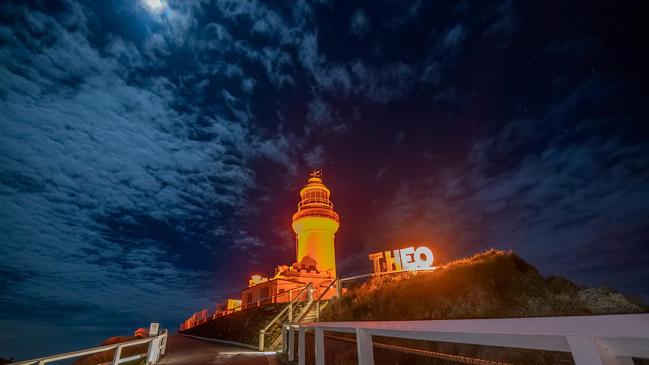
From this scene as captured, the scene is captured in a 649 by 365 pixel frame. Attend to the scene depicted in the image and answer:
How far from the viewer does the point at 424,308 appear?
1009cm

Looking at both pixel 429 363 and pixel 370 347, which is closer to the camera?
pixel 370 347

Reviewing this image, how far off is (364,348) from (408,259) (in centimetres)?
1994

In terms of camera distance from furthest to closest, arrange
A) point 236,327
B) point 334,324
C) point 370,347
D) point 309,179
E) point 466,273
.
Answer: point 309,179 < point 236,327 < point 466,273 < point 334,324 < point 370,347

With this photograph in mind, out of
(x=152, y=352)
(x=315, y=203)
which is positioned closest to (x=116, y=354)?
(x=152, y=352)

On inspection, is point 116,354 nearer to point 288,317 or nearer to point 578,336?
point 578,336

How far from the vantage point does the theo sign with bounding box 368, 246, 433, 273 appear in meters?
21.4

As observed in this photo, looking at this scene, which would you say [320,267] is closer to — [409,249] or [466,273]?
[409,249]

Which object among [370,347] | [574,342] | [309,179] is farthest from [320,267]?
[574,342]

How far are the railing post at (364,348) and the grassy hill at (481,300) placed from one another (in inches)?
92.9

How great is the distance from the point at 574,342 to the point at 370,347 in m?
2.40

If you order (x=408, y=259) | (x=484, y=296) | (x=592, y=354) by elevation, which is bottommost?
(x=592, y=354)

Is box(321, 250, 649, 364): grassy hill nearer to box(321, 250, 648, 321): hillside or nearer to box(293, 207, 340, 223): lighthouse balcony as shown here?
box(321, 250, 648, 321): hillside

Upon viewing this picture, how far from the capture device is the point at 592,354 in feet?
3.98

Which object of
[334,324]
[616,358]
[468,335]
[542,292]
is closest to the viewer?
[616,358]
